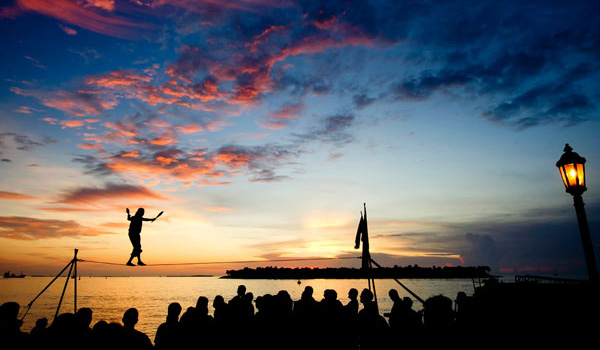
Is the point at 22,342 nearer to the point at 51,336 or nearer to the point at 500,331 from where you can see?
the point at 51,336

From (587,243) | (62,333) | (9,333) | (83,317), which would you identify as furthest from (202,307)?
(587,243)

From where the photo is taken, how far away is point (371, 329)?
5.27m

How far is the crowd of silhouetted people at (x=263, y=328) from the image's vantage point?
4.38m

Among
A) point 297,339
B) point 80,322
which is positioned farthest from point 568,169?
point 80,322

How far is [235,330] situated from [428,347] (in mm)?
3136

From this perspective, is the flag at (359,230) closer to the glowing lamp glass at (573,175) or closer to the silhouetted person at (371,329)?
the silhouetted person at (371,329)

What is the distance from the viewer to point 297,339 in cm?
543

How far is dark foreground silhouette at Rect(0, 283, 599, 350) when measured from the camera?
4.39 m

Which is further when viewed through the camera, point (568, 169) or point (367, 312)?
point (367, 312)

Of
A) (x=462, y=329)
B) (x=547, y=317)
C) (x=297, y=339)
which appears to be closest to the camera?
(x=462, y=329)

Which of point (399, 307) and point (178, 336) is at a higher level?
point (399, 307)

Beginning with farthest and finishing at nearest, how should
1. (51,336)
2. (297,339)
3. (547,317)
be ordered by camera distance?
1. (547,317)
2. (297,339)
3. (51,336)

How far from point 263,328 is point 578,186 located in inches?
220

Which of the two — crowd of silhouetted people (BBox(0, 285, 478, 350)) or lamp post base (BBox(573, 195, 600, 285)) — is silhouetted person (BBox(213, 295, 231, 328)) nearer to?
crowd of silhouetted people (BBox(0, 285, 478, 350))
